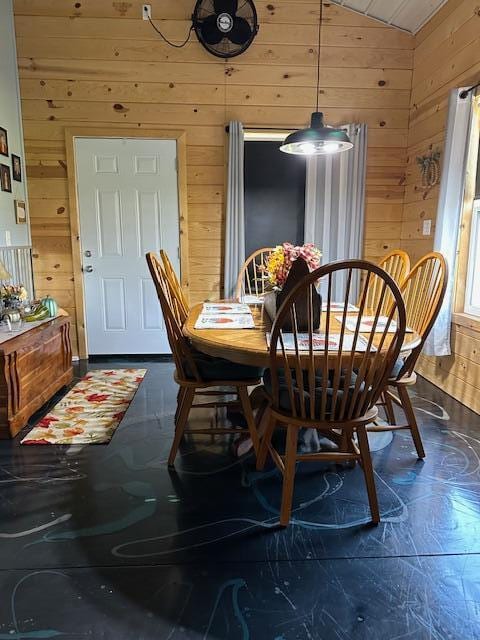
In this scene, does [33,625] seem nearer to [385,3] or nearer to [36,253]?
[36,253]

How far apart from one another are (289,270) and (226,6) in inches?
119

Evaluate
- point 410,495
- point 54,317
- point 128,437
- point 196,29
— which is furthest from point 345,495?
point 196,29

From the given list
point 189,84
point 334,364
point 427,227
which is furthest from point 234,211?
point 334,364

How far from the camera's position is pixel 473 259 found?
3.06m

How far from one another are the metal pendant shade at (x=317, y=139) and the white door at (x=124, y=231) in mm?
1855

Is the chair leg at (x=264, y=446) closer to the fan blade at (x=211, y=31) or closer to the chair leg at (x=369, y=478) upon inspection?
the chair leg at (x=369, y=478)

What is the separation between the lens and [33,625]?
4.23 ft

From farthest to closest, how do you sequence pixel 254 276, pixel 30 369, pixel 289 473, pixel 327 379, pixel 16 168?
pixel 16 168 → pixel 254 276 → pixel 30 369 → pixel 289 473 → pixel 327 379

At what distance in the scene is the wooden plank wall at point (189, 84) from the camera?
3.75 metres

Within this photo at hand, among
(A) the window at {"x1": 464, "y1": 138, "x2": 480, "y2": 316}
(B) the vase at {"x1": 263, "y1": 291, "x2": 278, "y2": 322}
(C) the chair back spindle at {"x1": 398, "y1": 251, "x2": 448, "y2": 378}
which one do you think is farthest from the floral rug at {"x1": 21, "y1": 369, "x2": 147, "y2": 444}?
(A) the window at {"x1": 464, "y1": 138, "x2": 480, "y2": 316}

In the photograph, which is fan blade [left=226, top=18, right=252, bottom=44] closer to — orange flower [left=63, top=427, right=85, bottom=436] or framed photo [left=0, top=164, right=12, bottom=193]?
framed photo [left=0, top=164, right=12, bottom=193]

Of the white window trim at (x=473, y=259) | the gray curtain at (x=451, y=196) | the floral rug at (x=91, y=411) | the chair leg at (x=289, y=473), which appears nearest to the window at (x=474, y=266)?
the white window trim at (x=473, y=259)

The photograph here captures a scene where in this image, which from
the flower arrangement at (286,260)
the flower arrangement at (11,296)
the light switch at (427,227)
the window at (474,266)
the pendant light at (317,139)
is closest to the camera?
the flower arrangement at (286,260)

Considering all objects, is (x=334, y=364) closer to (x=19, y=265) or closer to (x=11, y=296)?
(x=11, y=296)
